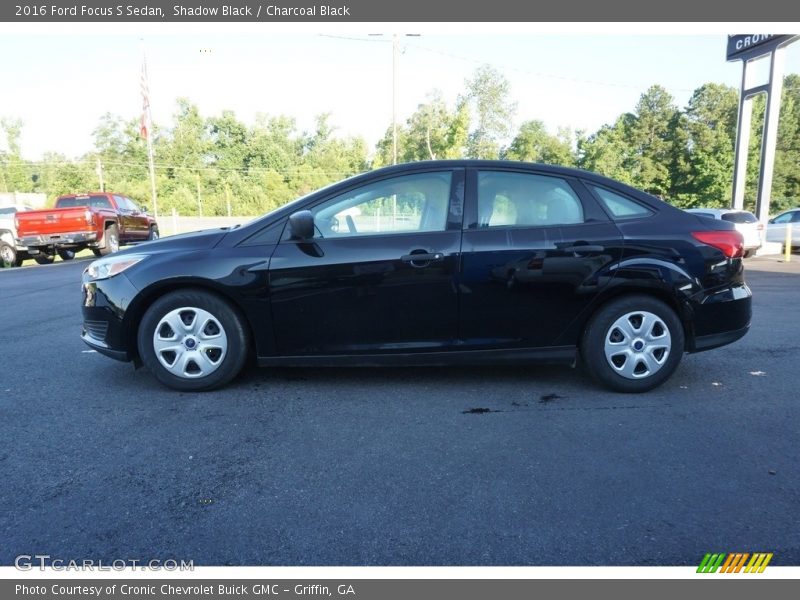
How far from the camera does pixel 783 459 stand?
2.84 m

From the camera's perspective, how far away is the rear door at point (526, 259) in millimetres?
3711

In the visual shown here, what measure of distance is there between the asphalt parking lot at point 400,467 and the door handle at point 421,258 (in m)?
0.94

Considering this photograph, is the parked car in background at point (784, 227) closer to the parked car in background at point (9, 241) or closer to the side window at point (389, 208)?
the side window at point (389, 208)

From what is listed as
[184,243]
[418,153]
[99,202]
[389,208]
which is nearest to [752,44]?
[389,208]

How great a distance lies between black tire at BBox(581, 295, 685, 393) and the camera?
3791 millimetres

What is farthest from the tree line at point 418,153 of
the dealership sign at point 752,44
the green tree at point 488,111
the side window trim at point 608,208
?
the side window trim at point 608,208

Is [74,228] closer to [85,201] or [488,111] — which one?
[85,201]

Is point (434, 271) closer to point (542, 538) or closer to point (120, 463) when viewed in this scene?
point (542, 538)

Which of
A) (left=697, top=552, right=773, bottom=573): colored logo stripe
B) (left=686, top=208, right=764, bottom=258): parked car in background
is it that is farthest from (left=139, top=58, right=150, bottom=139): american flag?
(left=697, top=552, right=773, bottom=573): colored logo stripe

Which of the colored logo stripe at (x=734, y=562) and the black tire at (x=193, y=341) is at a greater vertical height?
the black tire at (x=193, y=341)

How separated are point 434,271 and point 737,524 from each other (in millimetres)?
2163

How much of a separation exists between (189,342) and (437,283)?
179cm

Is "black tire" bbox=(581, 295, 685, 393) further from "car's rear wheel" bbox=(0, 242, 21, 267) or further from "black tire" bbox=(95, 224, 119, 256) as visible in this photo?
"car's rear wheel" bbox=(0, 242, 21, 267)

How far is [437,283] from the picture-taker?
369 cm
